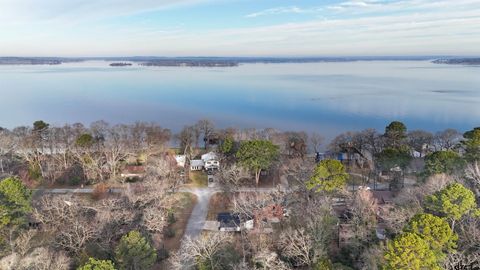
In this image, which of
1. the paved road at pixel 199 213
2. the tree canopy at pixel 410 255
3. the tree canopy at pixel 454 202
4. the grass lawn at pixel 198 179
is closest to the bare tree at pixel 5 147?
the grass lawn at pixel 198 179

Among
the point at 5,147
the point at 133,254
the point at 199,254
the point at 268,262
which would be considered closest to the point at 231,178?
the point at 199,254

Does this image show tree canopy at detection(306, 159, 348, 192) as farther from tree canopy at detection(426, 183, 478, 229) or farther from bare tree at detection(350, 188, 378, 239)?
tree canopy at detection(426, 183, 478, 229)

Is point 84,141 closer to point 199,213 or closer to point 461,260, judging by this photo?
point 199,213

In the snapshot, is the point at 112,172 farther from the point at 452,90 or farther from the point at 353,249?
the point at 452,90

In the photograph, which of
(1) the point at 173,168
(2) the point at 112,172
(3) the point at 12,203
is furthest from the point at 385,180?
(3) the point at 12,203

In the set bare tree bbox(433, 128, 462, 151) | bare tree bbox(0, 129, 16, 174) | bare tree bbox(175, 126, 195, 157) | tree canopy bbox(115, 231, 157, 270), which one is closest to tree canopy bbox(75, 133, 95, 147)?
bare tree bbox(0, 129, 16, 174)

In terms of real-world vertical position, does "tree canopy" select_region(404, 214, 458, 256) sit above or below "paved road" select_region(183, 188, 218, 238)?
above

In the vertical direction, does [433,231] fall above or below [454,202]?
below
